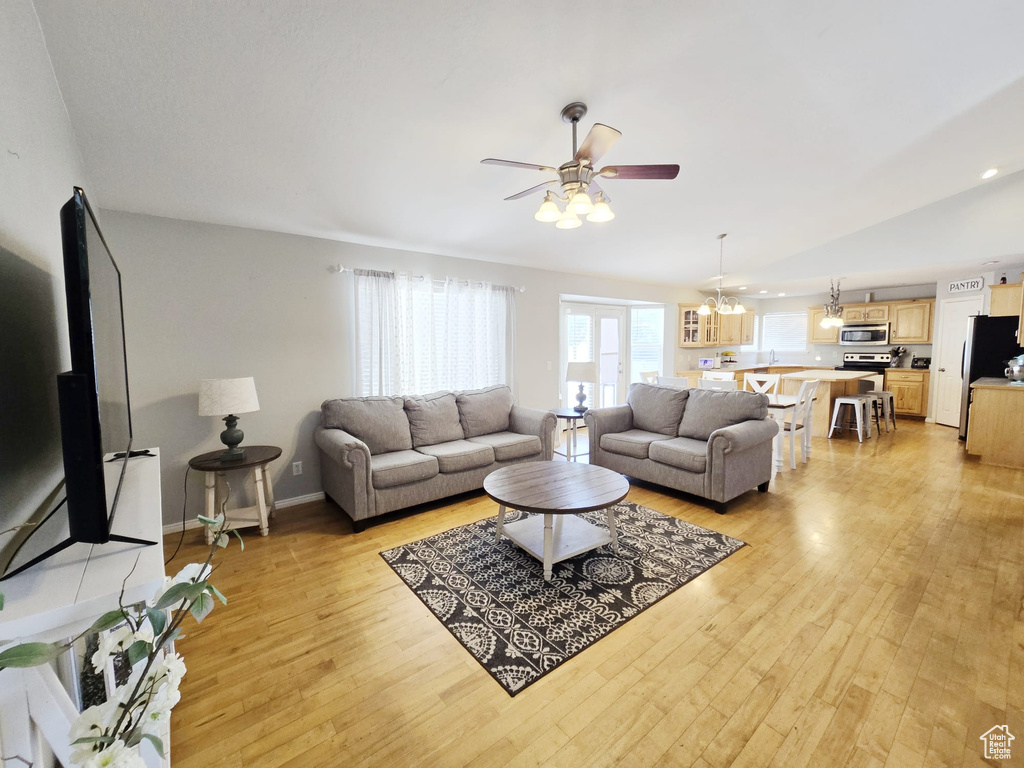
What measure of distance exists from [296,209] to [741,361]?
8.37m

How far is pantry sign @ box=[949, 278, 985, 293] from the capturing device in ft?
19.4

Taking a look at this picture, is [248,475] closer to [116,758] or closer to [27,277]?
[27,277]

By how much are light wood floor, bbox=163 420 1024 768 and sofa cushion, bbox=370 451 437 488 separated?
433 millimetres

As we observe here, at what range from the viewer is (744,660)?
1.83 m

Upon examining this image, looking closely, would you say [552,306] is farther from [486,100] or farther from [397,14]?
[397,14]

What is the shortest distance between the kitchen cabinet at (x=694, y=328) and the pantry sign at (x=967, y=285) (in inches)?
129

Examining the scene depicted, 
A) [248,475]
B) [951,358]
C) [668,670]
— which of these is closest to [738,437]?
[668,670]

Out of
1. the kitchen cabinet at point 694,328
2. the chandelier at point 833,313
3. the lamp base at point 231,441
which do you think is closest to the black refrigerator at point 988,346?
the chandelier at point 833,313

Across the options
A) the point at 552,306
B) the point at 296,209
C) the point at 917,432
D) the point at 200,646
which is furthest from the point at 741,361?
the point at 200,646

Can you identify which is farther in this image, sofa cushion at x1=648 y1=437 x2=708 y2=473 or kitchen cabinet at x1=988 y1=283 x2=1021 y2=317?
kitchen cabinet at x1=988 y1=283 x2=1021 y2=317

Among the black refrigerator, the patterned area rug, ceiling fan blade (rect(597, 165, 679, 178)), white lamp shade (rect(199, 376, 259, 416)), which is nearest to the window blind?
the black refrigerator

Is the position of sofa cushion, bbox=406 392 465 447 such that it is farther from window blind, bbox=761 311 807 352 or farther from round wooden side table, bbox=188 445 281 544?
window blind, bbox=761 311 807 352

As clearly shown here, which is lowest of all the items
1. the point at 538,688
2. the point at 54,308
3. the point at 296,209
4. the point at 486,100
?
the point at 538,688

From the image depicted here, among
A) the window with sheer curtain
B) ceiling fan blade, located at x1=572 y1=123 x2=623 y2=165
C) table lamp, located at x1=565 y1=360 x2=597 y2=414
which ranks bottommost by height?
table lamp, located at x1=565 y1=360 x2=597 y2=414
